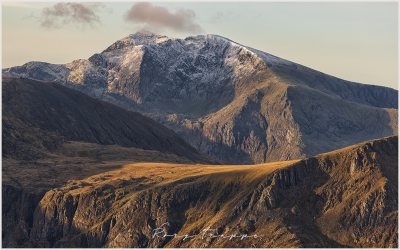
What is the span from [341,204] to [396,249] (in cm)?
2974

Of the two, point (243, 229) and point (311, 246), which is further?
point (243, 229)

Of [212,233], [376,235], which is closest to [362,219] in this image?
[376,235]

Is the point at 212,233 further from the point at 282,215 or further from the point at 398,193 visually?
the point at 398,193

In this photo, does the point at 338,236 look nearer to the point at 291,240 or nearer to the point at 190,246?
the point at 291,240

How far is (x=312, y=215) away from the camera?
195250 millimetres

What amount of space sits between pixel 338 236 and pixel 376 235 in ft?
43.3

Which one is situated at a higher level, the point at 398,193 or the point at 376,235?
the point at 398,193

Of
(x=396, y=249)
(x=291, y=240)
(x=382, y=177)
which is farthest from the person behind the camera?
(x=382, y=177)

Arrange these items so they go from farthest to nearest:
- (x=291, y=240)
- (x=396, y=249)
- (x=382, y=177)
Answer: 1. (x=382, y=177)
2. (x=291, y=240)
3. (x=396, y=249)

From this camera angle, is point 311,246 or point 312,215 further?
point 312,215

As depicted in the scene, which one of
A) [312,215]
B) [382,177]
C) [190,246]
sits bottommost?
[190,246]

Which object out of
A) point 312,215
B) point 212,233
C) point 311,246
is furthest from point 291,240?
point 212,233

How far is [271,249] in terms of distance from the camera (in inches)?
6811

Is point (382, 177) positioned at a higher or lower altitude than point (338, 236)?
higher
